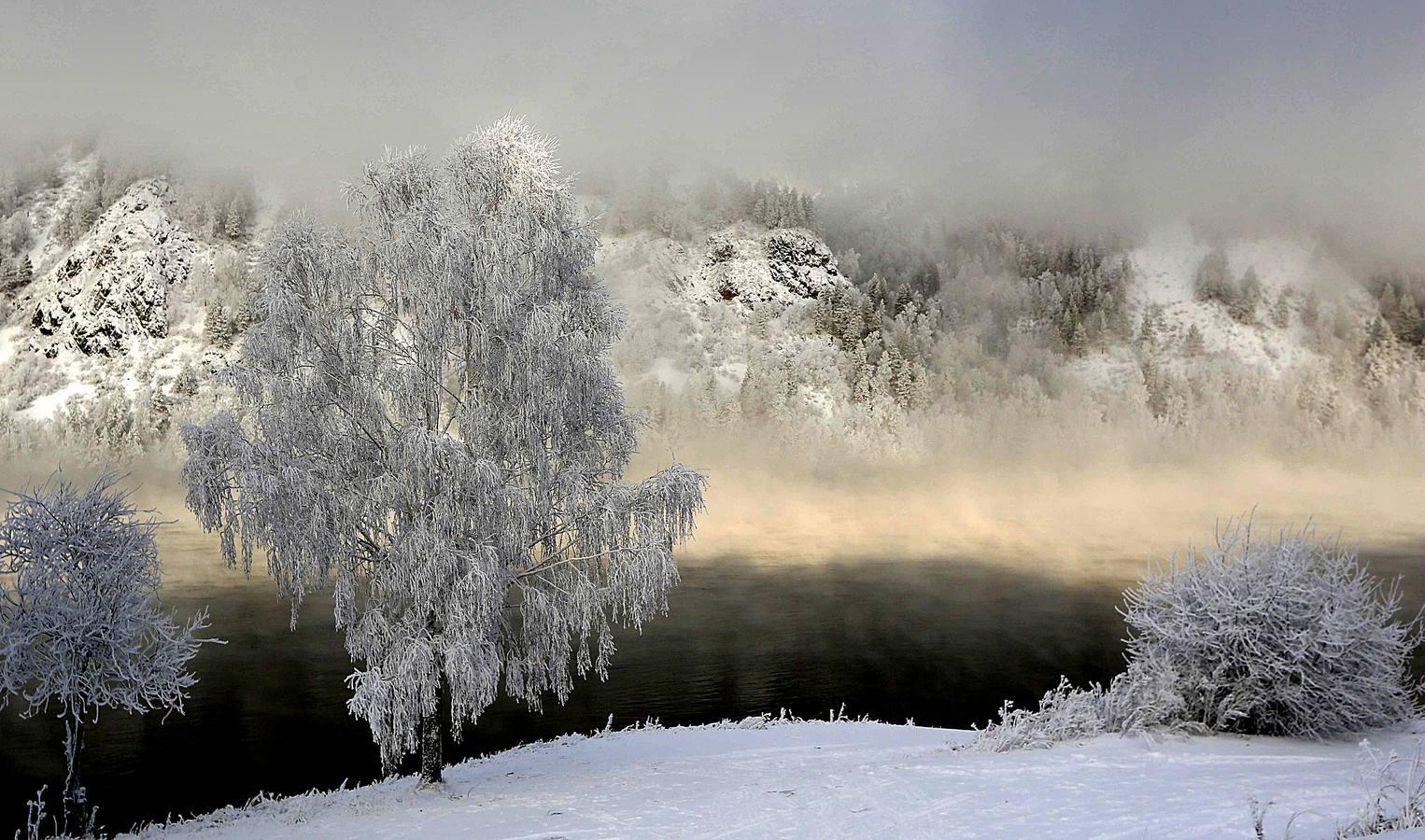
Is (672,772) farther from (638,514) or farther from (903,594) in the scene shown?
(903,594)

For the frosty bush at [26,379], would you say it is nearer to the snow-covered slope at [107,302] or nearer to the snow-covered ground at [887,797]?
the snow-covered slope at [107,302]

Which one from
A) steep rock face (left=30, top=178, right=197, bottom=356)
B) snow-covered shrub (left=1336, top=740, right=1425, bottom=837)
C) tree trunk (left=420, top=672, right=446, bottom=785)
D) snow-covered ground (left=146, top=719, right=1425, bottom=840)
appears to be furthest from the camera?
steep rock face (left=30, top=178, right=197, bottom=356)

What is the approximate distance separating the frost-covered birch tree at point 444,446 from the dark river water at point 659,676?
16.6 meters

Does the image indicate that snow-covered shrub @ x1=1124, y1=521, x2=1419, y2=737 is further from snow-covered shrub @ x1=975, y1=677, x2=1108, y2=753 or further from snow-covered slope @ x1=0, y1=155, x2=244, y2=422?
snow-covered slope @ x1=0, y1=155, x2=244, y2=422

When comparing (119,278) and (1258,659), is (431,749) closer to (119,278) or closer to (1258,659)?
(1258,659)

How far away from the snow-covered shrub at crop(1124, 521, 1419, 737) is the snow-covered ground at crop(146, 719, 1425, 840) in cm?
55

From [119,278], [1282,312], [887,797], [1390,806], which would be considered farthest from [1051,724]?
[1282,312]

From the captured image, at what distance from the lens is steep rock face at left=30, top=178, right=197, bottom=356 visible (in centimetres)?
17188

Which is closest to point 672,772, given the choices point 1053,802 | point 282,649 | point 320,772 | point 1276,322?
point 1053,802

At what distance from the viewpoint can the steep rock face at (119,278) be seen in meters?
172

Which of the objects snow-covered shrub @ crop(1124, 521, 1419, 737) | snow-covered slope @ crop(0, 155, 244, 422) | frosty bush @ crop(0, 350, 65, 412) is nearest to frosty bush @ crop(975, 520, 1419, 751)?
snow-covered shrub @ crop(1124, 521, 1419, 737)

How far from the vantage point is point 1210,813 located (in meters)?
9.41

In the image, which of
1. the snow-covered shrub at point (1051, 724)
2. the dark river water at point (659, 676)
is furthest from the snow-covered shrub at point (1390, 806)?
the dark river water at point (659, 676)

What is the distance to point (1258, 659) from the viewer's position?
13242 millimetres
